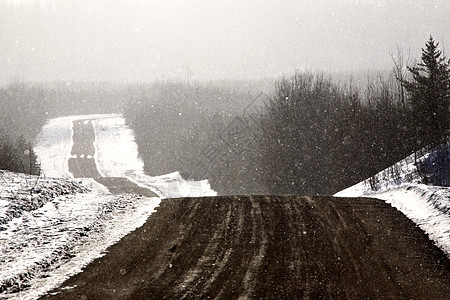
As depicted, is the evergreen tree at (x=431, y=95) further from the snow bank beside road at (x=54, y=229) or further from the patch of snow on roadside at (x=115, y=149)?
the patch of snow on roadside at (x=115, y=149)

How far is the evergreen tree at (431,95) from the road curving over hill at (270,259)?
13.7 metres

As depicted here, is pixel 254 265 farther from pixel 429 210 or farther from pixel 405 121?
pixel 405 121

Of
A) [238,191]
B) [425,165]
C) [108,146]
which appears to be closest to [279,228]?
[425,165]

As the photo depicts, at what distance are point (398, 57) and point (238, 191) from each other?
855 inches

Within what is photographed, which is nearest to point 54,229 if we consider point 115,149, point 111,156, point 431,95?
point 431,95

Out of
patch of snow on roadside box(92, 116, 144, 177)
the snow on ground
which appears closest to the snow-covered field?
the snow on ground

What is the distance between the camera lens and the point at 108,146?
60.3 metres

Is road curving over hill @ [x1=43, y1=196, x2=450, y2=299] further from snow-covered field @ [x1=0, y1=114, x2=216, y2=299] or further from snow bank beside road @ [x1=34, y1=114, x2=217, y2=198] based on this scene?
snow bank beside road @ [x1=34, y1=114, x2=217, y2=198]

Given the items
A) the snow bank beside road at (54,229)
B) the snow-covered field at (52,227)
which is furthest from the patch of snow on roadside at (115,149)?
the snow bank beside road at (54,229)

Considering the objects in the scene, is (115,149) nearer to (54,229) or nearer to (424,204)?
(54,229)

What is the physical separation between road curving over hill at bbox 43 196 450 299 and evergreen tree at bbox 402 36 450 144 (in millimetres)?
13739

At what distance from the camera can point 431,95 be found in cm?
2189

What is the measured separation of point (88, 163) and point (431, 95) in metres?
38.6

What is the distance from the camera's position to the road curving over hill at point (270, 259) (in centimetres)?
548
